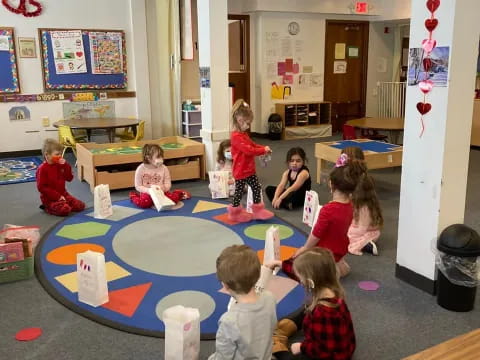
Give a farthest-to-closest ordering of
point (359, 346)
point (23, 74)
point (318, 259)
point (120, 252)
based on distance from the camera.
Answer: point (23, 74)
point (120, 252)
point (359, 346)
point (318, 259)

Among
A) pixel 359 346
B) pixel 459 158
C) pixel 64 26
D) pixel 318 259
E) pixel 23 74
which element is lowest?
pixel 359 346

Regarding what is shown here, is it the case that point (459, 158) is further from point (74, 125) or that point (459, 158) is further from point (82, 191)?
point (74, 125)

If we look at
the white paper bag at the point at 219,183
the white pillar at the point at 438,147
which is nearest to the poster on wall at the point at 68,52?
the white paper bag at the point at 219,183

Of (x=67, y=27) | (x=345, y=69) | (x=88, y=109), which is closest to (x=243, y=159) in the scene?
(x=88, y=109)

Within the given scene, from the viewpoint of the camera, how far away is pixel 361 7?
9484 mm

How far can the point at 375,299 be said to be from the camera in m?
2.83

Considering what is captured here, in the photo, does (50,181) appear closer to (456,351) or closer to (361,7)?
(456,351)

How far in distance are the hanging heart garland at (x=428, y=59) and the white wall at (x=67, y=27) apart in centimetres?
616

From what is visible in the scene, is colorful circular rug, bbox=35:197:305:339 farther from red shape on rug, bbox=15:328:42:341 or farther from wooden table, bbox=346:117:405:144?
wooden table, bbox=346:117:405:144

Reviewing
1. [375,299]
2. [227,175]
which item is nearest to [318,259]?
[375,299]

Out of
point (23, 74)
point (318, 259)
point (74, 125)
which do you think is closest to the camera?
point (318, 259)

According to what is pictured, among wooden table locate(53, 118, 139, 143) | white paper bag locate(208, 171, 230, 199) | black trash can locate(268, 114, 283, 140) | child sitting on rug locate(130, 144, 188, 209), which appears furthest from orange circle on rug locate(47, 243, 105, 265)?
black trash can locate(268, 114, 283, 140)

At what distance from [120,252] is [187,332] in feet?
5.31

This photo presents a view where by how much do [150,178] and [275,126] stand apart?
4.39 metres
